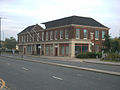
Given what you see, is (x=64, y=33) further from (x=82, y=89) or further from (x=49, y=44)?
(x=82, y=89)

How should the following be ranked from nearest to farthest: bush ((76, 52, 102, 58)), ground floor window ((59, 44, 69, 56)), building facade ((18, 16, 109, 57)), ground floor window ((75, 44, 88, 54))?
bush ((76, 52, 102, 58)) → building facade ((18, 16, 109, 57)) → ground floor window ((75, 44, 88, 54)) → ground floor window ((59, 44, 69, 56))

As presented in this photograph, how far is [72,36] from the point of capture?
1679 inches

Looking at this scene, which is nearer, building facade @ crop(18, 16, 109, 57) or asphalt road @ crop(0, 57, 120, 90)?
asphalt road @ crop(0, 57, 120, 90)

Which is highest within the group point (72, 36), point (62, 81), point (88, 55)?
point (72, 36)

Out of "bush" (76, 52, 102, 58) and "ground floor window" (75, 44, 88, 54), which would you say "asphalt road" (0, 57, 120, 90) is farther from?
"ground floor window" (75, 44, 88, 54)

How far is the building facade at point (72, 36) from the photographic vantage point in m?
42.9

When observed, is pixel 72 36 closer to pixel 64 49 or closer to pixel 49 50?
pixel 64 49

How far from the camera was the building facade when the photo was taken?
42938 millimetres

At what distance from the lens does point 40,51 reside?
56.3 metres

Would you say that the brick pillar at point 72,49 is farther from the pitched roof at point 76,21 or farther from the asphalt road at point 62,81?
the asphalt road at point 62,81

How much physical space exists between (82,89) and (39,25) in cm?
5170

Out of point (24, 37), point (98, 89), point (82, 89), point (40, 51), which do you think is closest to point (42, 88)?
point (82, 89)

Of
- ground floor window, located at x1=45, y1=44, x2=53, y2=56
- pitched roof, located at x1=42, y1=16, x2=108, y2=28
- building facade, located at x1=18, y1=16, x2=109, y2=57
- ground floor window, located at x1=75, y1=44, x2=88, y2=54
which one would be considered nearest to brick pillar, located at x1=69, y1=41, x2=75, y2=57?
building facade, located at x1=18, y1=16, x2=109, y2=57

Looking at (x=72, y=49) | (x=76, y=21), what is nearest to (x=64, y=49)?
(x=72, y=49)
